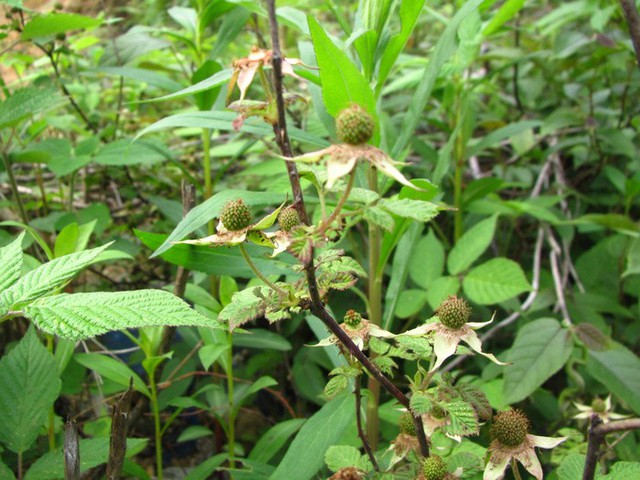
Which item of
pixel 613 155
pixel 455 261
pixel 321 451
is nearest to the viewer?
pixel 321 451

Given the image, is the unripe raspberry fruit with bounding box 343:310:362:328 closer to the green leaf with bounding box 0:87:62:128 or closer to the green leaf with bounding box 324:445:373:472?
the green leaf with bounding box 324:445:373:472

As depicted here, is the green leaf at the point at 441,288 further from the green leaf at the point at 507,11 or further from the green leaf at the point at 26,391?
the green leaf at the point at 26,391

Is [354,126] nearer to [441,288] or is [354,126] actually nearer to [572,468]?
[572,468]

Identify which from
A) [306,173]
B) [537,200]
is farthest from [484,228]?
[306,173]

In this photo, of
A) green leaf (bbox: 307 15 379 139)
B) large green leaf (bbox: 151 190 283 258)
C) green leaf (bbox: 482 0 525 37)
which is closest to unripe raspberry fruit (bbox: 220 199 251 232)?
large green leaf (bbox: 151 190 283 258)

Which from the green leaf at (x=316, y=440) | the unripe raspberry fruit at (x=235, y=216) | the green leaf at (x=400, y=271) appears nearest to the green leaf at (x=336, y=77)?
the unripe raspberry fruit at (x=235, y=216)

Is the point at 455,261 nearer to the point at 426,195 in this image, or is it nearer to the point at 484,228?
the point at 484,228

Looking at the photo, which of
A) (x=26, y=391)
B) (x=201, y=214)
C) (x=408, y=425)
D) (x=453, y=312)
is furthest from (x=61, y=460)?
(x=453, y=312)
